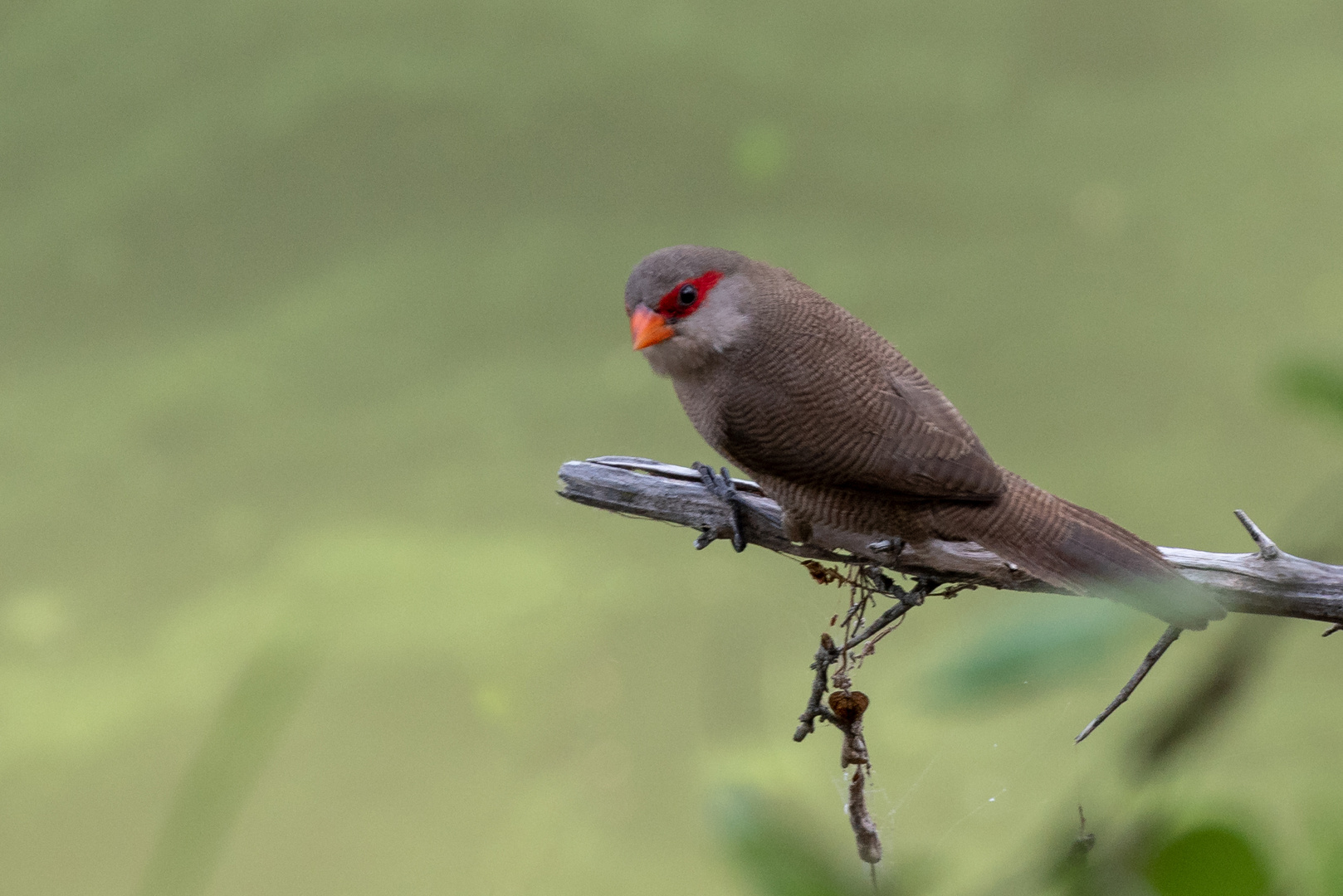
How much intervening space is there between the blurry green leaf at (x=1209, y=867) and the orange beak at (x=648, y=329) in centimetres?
109

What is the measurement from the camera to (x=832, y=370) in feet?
A: 4.38

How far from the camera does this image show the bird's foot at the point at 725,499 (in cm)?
152

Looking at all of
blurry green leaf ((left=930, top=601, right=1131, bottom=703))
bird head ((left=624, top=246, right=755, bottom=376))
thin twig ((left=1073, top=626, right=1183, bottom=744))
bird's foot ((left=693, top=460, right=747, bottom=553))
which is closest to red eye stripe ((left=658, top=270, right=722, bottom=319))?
bird head ((left=624, top=246, right=755, bottom=376))

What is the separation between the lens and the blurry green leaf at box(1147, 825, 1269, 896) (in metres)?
0.25

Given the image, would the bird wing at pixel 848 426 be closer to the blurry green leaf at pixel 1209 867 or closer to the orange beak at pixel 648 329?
the orange beak at pixel 648 329

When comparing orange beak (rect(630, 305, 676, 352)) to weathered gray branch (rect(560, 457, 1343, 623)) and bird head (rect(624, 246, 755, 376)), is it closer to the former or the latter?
bird head (rect(624, 246, 755, 376))

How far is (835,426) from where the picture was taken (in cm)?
130

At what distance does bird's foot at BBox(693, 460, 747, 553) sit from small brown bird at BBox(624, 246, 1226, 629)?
0.12 meters

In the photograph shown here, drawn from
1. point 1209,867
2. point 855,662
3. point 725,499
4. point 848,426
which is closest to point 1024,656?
point 1209,867

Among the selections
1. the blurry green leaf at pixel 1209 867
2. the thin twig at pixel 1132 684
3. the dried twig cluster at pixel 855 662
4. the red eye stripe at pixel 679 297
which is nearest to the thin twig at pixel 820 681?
the dried twig cluster at pixel 855 662

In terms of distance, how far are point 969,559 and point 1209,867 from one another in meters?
1.19

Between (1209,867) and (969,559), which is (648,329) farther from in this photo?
(1209,867)

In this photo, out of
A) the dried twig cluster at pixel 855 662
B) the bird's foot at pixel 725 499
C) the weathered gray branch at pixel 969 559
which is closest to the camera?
the dried twig cluster at pixel 855 662

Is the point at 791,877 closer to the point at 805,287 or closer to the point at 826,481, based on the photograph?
the point at 826,481
